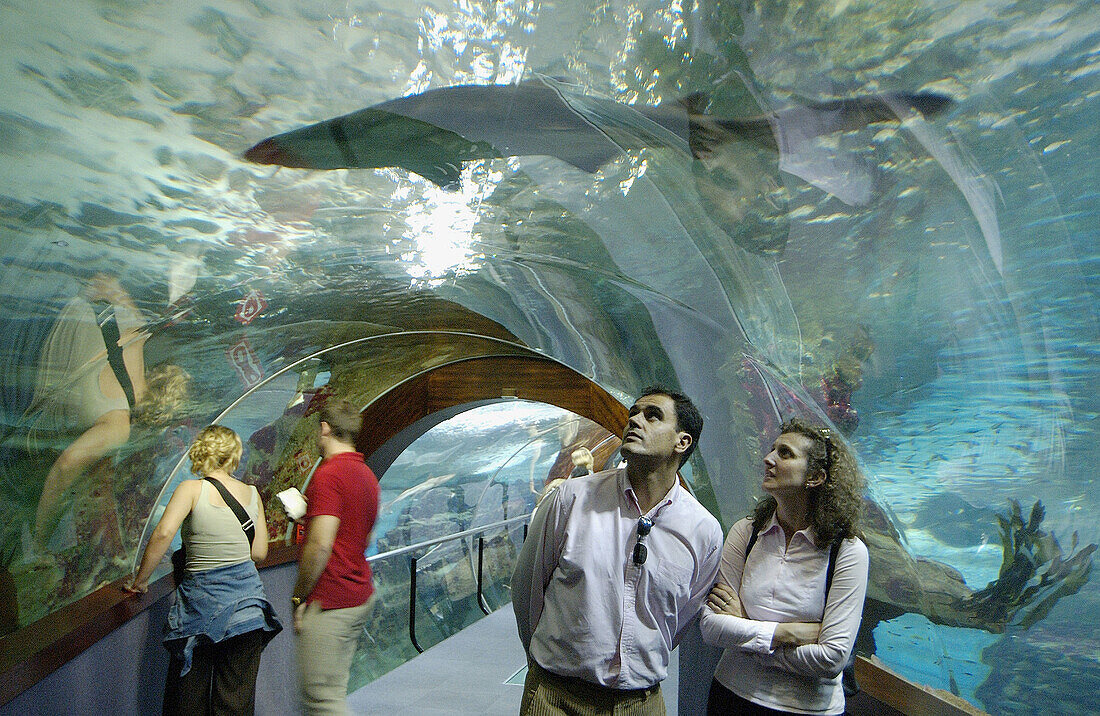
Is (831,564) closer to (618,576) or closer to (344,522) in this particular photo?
(618,576)

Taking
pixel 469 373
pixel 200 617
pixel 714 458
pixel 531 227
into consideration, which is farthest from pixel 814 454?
pixel 469 373

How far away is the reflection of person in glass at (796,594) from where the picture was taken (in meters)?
2.09

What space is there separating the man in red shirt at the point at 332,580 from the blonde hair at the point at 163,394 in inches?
84.7

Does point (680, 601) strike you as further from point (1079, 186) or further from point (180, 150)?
point (180, 150)

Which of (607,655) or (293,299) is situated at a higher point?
(293,299)

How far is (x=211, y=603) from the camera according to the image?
3.75 metres

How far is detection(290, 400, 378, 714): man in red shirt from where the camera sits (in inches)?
113

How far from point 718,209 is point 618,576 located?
1471 mm

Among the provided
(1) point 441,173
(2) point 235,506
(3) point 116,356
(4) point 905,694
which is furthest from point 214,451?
(4) point 905,694

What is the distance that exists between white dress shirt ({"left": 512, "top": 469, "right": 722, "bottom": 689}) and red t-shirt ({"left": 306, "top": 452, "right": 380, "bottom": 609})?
1012 millimetres

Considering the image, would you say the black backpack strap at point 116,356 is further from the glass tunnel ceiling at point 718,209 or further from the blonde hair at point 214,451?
the blonde hair at point 214,451

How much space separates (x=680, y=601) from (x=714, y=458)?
2425 mm

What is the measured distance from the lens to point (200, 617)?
12.2ft

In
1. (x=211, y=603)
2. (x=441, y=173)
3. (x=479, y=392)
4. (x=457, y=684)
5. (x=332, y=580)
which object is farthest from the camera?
(x=479, y=392)
